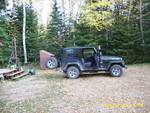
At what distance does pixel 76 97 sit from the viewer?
27.4ft

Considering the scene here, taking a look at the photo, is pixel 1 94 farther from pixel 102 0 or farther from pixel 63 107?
pixel 102 0

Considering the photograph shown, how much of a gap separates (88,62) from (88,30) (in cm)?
699

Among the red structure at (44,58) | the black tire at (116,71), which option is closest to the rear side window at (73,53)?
the black tire at (116,71)

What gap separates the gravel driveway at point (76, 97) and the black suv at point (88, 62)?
1.52 meters

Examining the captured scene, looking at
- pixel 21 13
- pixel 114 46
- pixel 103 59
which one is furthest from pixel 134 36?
pixel 21 13

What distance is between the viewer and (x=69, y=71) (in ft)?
41.9

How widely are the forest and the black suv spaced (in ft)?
19.5

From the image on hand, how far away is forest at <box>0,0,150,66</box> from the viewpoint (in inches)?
747

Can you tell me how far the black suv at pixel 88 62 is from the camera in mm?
12844
